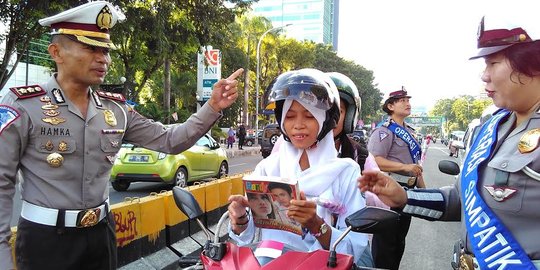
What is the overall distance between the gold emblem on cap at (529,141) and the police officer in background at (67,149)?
1.56 metres

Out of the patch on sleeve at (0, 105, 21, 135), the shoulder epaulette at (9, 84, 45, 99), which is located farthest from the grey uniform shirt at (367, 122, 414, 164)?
the patch on sleeve at (0, 105, 21, 135)

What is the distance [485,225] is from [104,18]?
7.20 feet

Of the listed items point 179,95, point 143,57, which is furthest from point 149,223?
point 179,95

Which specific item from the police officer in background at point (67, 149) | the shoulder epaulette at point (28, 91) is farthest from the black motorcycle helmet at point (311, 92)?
the shoulder epaulette at point (28, 91)

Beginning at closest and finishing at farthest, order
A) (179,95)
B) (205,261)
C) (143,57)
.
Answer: (205,261), (143,57), (179,95)

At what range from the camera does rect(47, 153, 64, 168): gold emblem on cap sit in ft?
7.27

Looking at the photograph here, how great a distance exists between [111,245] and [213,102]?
103cm

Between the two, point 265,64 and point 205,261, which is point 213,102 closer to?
point 205,261

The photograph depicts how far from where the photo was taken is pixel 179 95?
31359 mm

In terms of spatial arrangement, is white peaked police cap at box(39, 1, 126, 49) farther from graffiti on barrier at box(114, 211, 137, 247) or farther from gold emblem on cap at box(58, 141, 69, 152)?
graffiti on barrier at box(114, 211, 137, 247)

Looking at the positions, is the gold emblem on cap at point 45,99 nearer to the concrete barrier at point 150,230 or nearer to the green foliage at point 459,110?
the concrete barrier at point 150,230

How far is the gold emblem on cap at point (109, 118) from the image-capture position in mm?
2531

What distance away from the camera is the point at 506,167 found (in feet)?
5.41

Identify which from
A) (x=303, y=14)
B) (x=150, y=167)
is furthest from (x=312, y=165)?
(x=303, y=14)
